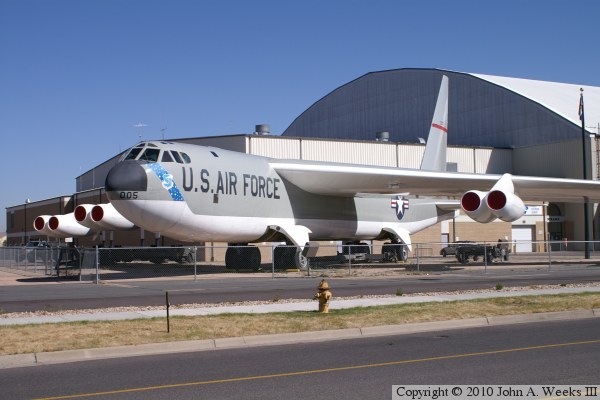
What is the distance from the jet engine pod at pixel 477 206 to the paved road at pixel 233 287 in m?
2.37

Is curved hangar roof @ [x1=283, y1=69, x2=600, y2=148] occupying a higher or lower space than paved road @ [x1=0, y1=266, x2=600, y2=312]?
higher

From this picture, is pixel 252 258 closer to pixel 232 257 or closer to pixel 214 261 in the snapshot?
pixel 232 257

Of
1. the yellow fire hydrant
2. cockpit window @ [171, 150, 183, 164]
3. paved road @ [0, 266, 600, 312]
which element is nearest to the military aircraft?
cockpit window @ [171, 150, 183, 164]

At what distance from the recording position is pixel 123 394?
866cm

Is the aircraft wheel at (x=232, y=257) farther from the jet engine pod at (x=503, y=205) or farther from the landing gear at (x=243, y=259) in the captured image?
the jet engine pod at (x=503, y=205)

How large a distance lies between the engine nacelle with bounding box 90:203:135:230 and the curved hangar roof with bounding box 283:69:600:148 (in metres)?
39.1

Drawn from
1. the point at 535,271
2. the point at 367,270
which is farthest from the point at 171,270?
the point at 535,271

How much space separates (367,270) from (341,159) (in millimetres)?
19971

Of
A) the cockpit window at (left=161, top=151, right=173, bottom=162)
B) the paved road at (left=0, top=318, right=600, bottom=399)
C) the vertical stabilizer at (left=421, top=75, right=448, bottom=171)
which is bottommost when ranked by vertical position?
the paved road at (left=0, top=318, right=600, bottom=399)

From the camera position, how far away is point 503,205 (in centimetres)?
2970

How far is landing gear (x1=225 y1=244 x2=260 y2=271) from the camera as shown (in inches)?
1291

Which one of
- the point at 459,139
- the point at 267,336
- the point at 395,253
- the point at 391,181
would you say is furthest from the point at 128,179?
the point at 459,139

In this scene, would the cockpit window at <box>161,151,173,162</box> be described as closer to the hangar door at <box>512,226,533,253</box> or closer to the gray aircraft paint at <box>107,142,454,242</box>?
the gray aircraft paint at <box>107,142,454,242</box>

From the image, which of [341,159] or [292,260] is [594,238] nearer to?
[341,159]
